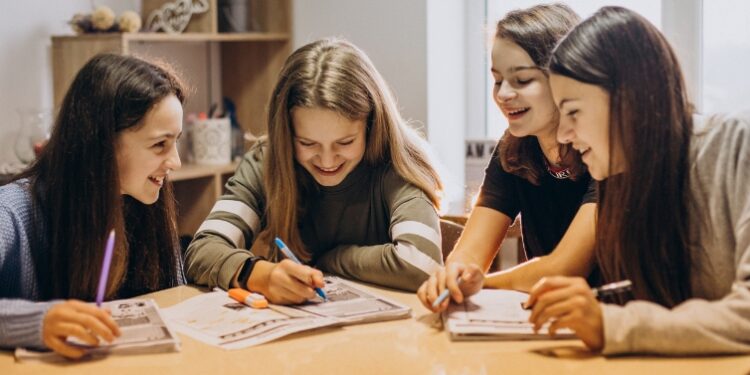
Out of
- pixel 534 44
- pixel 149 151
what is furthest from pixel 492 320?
pixel 149 151

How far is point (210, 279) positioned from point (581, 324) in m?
0.78

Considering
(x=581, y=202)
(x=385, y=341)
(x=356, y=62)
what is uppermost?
(x=356, y=62)

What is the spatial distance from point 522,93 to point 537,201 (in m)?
0.27

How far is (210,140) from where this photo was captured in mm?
3518

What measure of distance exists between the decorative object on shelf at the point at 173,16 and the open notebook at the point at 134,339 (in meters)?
1.91

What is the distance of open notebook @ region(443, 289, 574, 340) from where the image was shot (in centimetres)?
149

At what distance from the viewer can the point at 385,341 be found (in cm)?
152

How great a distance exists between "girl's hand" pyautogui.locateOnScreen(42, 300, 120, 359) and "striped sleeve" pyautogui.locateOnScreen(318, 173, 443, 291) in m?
0.63

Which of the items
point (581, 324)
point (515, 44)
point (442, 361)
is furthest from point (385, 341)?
point (515, 44)

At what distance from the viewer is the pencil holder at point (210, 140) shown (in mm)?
3506

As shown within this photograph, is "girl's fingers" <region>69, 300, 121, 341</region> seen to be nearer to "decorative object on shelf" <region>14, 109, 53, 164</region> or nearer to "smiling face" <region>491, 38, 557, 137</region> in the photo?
"smiling face" <region>491, 38, 557, 137</region>

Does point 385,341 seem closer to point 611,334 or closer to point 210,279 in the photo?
point 611,334

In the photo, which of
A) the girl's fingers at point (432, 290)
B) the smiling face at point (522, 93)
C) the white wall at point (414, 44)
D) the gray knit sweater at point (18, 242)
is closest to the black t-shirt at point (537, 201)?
the smiling face at point (522, 93)

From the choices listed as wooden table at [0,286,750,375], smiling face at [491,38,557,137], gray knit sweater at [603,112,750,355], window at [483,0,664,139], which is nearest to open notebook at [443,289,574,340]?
wooden table at [0,286,750,375]
